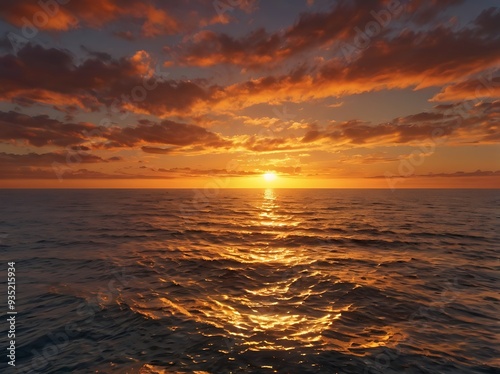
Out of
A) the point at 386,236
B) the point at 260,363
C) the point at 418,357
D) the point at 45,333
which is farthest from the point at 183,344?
the point at 386,236

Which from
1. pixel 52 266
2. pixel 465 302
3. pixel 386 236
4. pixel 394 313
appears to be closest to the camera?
pixel 394 313

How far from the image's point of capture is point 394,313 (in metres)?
13.1

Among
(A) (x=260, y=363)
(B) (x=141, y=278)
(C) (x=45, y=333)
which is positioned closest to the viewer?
(A) (x=260, y=363)

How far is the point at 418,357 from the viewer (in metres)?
9.62

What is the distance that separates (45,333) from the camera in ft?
36.9

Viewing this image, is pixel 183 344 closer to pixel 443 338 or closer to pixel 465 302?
pixel 443 338

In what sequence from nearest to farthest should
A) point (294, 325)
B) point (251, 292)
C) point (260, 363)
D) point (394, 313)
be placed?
point (260, 363), point (294, 325), point (394, 313), point (251, 292)

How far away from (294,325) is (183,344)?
4.91 m

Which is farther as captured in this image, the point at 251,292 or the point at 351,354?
the point at 251,292

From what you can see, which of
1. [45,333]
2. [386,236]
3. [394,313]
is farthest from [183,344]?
[386,236]

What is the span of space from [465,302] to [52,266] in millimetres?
28420

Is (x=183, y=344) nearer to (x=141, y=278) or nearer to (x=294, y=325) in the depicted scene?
(x=294, y=325)

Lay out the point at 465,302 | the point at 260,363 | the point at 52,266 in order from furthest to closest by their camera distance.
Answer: the point at 52,266
the point at 465,302
the point at 260,363

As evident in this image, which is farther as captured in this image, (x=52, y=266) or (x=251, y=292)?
(x=52, y=266)
